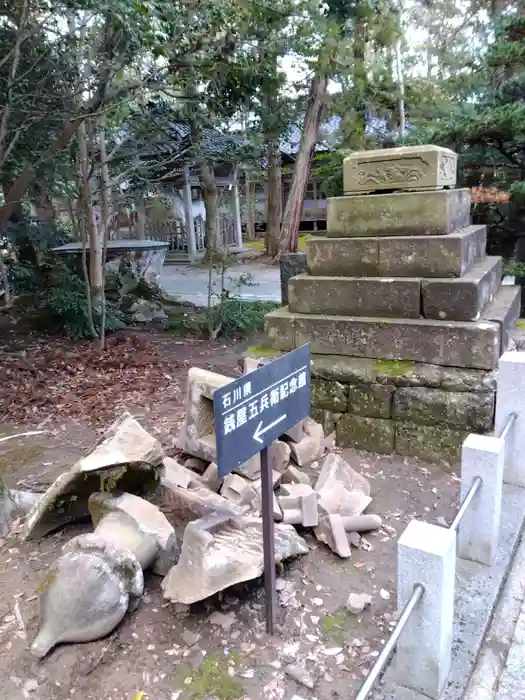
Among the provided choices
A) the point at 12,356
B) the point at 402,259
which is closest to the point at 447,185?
the point at 402,259

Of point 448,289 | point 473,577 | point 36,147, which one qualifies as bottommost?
point 473,577

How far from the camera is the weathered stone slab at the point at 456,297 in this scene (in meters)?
3.51

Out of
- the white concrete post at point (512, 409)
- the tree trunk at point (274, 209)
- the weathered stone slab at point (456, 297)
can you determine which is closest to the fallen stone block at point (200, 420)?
the weathered stone slab at point (456, 297)

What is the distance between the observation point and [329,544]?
8.95ft

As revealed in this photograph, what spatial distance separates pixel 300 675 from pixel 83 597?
86 cm

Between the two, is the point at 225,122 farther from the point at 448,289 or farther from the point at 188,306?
the point at 448,289

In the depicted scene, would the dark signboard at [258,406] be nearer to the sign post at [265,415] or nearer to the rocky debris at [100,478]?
the sign post at [265,415]

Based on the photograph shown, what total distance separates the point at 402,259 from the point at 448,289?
1.27 feet

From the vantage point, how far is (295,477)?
3229mm

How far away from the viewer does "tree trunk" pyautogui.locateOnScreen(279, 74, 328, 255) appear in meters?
9.04

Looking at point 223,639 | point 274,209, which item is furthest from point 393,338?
point 274,209

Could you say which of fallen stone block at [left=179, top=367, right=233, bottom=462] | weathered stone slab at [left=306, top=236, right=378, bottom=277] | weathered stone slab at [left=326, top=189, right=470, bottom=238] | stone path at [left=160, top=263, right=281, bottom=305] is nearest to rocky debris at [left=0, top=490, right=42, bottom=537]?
fallen stone block at [left=179, top=367, right=233, bottom=462]

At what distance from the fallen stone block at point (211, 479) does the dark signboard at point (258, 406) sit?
3.27 feet

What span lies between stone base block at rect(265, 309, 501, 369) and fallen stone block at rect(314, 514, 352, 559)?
1349 millimetres
